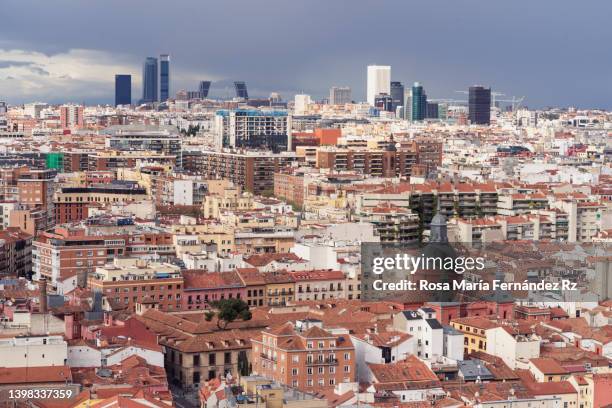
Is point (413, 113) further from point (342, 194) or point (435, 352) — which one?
point (435, 352)

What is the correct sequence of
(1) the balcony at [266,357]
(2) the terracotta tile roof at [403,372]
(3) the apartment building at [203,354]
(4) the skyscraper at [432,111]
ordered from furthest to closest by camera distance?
(4) the skyscraper at [432,111] → (3) the apartment building at [203,354] → (1) the balcony at [266,357] → (2) the terracotta tile roof at [403,372]

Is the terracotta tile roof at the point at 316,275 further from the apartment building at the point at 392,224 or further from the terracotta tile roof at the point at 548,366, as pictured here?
the terracotta tile roof at the point at 548,366

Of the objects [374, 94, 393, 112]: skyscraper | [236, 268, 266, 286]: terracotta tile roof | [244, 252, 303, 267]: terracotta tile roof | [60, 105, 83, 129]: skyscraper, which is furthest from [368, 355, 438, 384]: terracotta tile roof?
[374, 94, 393, 112]: skyscraper

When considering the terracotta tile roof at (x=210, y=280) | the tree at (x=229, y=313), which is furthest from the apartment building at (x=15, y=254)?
the tree at (x=229, y=313)

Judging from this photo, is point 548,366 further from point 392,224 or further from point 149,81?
point 149,81

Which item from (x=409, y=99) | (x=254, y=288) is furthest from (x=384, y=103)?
(x=254, y=288)
